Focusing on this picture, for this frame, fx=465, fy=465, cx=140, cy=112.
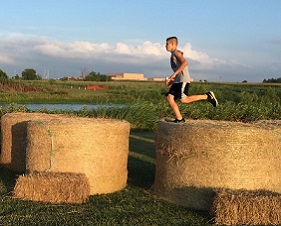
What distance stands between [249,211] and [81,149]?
2578mm

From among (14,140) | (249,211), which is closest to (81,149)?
(14,140)

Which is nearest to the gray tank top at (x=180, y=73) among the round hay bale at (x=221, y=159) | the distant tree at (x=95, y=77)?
the round hay bale at (x=221, y=159)

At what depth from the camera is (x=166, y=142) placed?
21.8 feet

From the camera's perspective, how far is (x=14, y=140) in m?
8.74

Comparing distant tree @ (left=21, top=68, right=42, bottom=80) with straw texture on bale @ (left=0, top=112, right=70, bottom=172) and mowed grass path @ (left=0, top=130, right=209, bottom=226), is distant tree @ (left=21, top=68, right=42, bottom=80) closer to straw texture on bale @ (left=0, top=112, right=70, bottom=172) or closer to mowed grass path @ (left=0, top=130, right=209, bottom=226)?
straw texture on bale @ (left=0, top=112, right=70, bottom=172)

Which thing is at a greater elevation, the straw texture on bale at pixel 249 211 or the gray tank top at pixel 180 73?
the gray tank top at pixel 180 73

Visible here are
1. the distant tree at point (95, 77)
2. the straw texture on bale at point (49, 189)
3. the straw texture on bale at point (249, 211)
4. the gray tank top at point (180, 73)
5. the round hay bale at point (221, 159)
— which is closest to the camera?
the straw texture on bale at point (249, 211)

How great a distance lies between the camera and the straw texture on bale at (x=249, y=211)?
221 inches

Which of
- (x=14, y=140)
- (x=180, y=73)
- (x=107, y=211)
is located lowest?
(x=107, y=211)

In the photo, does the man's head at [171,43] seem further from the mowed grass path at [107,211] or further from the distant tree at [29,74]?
the distant tree at [29,74]

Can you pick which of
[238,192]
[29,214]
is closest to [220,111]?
[238,192]

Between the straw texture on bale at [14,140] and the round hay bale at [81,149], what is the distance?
5.07 ft

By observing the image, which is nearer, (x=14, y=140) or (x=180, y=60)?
(x=180, y=60)

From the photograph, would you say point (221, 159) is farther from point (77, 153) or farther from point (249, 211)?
point (77, 153)
